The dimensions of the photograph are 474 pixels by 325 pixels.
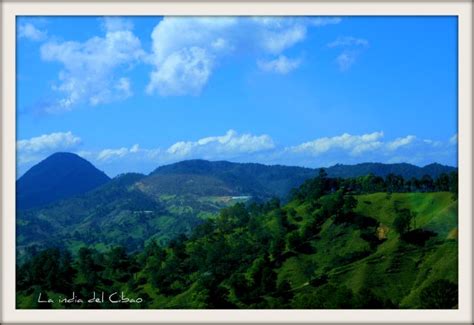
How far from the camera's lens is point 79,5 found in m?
14.6

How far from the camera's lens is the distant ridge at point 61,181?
26158mm

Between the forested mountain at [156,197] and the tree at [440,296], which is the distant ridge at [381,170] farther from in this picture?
the tree at [440,296]

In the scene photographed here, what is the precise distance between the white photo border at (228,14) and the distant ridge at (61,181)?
24.8ft

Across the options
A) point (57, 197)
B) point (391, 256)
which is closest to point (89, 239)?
point (57, 197)

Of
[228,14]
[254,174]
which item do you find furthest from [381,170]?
[228,14]

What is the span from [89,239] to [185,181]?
810cm

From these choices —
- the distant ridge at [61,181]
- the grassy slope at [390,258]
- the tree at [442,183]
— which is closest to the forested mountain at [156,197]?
the tree at [442,183]

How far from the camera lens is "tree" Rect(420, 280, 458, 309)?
15.1 metres

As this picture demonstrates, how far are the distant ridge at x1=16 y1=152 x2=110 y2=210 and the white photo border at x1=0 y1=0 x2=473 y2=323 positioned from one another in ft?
24.8

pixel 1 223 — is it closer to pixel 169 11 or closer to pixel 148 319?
pixel 148 319

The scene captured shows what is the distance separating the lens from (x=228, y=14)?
14.5 m

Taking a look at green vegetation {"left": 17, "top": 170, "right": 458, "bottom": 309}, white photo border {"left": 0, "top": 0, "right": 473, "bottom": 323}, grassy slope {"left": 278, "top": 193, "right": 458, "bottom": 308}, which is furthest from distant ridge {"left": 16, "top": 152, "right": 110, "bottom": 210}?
grassy slope {"left": 278, "top": 193, "right": 458, "bottom": 308}

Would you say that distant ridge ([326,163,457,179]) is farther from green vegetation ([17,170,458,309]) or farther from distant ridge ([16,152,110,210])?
distant ridge ([16,152,110,210])

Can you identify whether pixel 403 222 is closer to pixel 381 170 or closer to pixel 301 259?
pixel 381 170
